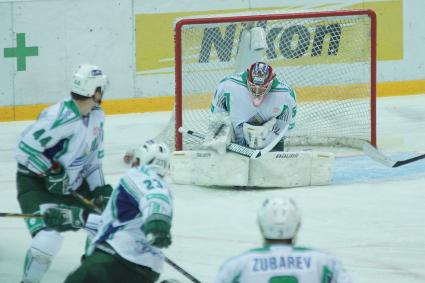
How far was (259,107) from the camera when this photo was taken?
7586mm

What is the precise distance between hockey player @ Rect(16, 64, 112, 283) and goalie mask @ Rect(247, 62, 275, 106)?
7.71ft

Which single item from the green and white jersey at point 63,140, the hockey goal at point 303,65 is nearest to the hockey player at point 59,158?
the green and white jersey at point 63,140

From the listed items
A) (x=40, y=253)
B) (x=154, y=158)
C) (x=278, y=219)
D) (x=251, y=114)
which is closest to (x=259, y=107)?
(x=251, y=114)

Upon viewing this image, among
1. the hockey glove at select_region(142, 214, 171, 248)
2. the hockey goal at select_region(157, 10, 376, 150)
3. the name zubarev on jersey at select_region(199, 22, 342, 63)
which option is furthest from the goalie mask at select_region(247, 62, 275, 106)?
the hockey glove at select_region(142, 214, 171, 248)

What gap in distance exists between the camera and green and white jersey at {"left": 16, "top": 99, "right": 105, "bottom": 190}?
5012 millimetres

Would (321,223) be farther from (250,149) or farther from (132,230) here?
(132,230)

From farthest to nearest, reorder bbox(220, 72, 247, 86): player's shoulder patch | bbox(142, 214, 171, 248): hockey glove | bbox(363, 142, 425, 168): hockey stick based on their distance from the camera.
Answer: bbox(363, 142, 425, 168): hockey stick
bbox(220, 72, 247, 86): player's shoulder patch
bbox(142, 214, 171, 248): hockey glove

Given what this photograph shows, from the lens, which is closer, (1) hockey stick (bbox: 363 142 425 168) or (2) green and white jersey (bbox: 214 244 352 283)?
(2) green and white jersey (bbox: 214 244 352 283)

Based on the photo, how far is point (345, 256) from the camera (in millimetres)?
5992

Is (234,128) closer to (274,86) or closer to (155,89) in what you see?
(274,86)

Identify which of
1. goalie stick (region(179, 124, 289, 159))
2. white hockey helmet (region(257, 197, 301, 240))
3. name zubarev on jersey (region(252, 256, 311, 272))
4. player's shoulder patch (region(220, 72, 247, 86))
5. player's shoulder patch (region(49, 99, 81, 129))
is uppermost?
player's shoulder patch (region(220, 72, 247, 86))

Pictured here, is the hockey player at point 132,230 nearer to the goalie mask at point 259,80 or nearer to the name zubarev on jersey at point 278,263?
the name zubarev on jersey at point 278,263

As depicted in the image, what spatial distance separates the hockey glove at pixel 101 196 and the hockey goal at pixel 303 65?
2931 millimetres

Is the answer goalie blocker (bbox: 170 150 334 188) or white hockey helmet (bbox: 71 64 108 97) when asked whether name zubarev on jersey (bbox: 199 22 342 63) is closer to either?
goalie blocker (bbox: 170 150 334 188)
